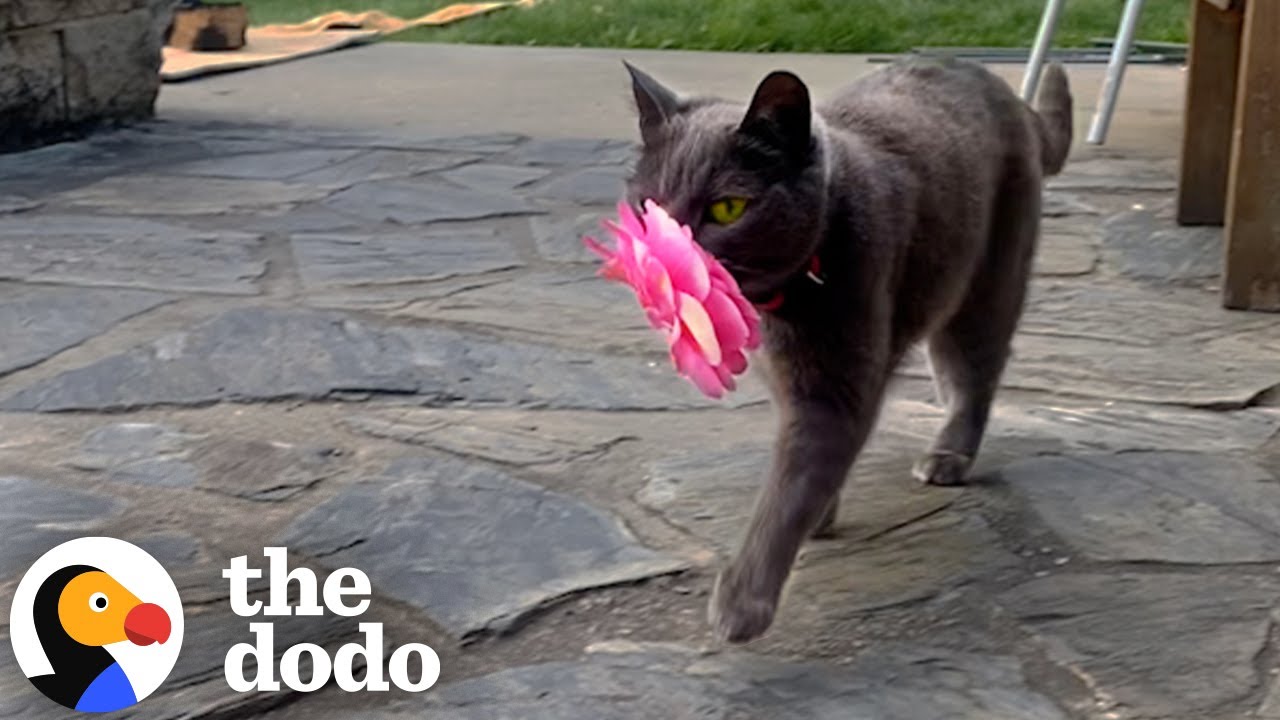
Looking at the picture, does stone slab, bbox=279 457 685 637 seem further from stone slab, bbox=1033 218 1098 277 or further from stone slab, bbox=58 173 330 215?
stone slab, bbox=58 173 330 215

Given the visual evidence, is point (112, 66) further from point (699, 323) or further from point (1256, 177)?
point (699, 323)

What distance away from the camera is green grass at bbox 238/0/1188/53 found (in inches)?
252

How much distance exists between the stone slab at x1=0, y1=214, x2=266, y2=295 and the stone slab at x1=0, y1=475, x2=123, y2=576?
1.01 meters

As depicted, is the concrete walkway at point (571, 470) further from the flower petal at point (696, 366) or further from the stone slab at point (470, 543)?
the flower petal at point (696, 366)

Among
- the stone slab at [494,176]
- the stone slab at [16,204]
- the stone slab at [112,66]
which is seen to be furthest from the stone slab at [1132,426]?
the stone slab at [112,66]

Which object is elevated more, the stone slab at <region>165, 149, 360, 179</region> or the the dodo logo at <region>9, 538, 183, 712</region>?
the the dodo logo at <region>9, 538, 183, 712</region>

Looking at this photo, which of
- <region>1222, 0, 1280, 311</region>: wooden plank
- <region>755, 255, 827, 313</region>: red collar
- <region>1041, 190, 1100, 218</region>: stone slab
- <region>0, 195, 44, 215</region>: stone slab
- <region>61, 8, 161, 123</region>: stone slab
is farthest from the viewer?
<region>61, 8, 161, 123</region>: stone slab

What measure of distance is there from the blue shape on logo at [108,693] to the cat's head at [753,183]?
25.7 inches

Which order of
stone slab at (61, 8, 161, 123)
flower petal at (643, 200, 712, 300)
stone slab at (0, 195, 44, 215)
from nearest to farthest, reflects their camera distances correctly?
flower petal at (643, 200, 712, 300)
stone slab at (0, 195, 44, 215)
stone slab at (61, 8, 161, 123)

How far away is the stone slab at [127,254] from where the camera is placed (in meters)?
2.92

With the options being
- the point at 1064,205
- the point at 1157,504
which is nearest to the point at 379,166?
the point at 1064,205

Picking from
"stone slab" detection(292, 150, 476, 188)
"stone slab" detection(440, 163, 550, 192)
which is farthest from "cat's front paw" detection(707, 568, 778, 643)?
"stone slab" detection(292, 150, 476, 188)

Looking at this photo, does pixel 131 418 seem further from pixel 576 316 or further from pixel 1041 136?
pixel 1041 136

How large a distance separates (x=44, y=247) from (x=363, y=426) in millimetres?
1304
